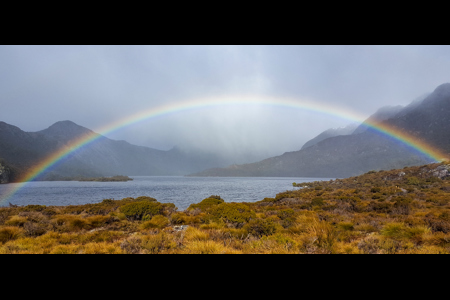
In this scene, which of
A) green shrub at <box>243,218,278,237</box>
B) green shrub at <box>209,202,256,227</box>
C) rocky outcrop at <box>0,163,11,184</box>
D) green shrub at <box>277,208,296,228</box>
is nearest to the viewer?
green shrub at <box>243,218,278,237</box>

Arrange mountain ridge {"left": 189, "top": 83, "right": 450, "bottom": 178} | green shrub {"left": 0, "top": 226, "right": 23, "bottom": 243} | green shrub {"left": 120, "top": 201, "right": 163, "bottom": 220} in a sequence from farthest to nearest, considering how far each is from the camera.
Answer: mountain ridge {"left": 189, "top": 83, "right": 450, "bottom": 178}
green shrub {"left": 120, "top": 201, "right": 163, "bottom": 220}
green shrub {"left": 0, "top": 226, "right": 23, "bottom": 243}

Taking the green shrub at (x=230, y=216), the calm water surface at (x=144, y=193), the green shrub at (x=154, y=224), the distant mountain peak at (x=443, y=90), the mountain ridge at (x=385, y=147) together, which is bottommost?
the calm water surface at (x=144, y=193)

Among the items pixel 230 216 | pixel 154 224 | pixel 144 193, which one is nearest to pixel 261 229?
pixel 230 216

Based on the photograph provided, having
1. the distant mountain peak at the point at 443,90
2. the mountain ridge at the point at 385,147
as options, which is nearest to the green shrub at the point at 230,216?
the mountain ridge at the point at 385,147

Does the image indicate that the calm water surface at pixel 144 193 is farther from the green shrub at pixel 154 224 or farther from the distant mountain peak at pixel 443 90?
the distant mountain peak at pixel 443 90

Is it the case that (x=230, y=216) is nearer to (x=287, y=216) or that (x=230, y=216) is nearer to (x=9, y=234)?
(x=287, y=216)

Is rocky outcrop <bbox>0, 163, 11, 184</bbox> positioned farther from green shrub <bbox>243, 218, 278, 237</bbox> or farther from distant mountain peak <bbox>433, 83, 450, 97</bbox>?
distant mountain peak <bbox>433, 83, 450, 97</bbox>

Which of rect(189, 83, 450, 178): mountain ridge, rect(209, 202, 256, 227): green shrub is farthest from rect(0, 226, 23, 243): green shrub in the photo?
rect(189, 83, 450, 178): mountain ridge

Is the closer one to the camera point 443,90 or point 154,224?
point 154,224

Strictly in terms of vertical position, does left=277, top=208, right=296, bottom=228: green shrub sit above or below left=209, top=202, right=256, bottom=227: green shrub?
below

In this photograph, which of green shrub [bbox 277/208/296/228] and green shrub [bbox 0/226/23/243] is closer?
green shrub [bbox 0/226/23/243]
